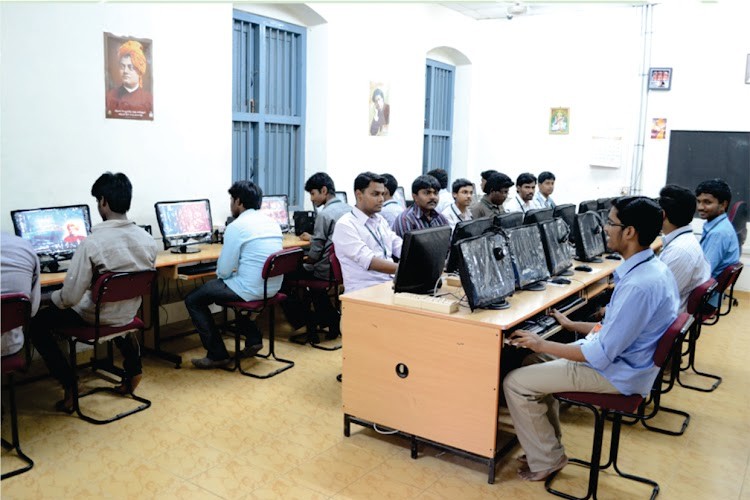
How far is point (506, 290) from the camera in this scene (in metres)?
3.12

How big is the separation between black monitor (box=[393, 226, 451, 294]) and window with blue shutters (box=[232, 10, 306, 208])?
3.06 metres

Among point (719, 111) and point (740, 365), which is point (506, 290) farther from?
point (719, 111)

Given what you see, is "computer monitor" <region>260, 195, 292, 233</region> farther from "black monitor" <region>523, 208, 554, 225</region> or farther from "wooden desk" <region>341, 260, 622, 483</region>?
"wooden desk" <region>341, 260, 622, 483</region>

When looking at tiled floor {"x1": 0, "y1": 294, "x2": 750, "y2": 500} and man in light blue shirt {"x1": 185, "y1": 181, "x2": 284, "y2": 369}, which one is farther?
man in light blue shirt {"x1": 185, "y1": 181, "x2": 284, "y2": 369}

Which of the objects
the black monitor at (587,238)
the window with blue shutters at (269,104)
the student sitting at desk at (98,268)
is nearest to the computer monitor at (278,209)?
the window with blue shutters at (269,104)

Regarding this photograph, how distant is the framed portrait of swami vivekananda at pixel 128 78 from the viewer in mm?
4500

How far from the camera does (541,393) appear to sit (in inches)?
108

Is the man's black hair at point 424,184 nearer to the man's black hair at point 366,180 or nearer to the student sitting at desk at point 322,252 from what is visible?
the man's black hair at point 366,180

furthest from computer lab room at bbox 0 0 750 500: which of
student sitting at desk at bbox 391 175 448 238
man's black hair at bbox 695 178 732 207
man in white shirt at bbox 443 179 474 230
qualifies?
man in white shirt at bbox 443 179 474 230

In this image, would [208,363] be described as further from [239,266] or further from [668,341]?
[668,341]

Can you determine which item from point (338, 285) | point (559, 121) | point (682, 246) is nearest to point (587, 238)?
point (682, 246)

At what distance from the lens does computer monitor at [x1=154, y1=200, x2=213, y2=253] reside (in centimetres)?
465

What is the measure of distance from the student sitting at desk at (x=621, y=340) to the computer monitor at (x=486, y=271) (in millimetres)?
264

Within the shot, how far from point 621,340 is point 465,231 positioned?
3.95 ft
